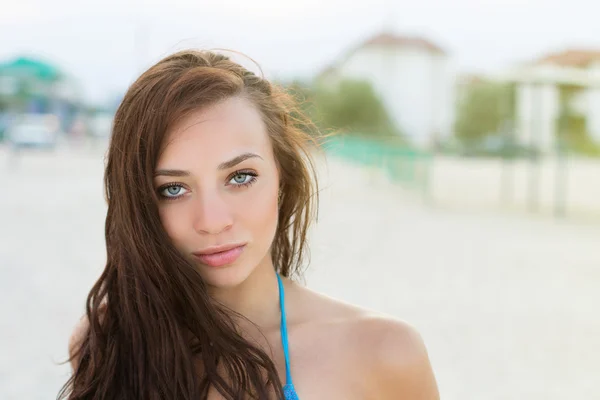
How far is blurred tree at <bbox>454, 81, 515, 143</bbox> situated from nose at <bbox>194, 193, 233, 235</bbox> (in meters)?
46.1

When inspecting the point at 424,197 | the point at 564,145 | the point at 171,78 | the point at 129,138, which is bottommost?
the point at 424,197

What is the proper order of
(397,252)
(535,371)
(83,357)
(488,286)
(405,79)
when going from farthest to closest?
(405,79) < (397,252) < (488,286) < (535,371) < (83,357)

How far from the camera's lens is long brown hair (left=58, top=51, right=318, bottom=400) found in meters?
1.59

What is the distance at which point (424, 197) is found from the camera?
15.0 m

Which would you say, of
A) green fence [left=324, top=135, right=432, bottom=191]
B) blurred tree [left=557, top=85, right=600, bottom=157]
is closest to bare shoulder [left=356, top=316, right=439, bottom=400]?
green fence [left=324, top=135, right=432, bottom=191]

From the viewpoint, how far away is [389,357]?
5.51 feet

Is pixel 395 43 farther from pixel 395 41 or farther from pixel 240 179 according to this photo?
pixel 240 179

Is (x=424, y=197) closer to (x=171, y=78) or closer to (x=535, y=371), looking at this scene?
(x=535, y=371)

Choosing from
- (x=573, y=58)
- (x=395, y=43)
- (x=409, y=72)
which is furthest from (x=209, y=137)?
(x=409, y=72)

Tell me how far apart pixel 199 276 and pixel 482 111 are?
48.2 meters

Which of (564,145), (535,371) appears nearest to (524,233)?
(564,145)

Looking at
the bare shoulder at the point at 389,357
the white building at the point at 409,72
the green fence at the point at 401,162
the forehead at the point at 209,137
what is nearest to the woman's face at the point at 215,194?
the forehead at the point at 209,137

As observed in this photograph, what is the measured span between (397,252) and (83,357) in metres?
7.27

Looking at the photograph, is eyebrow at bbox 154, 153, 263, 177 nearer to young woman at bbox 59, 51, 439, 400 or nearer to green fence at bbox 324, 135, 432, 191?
young woman at bbox 59, 51, 439, 400
